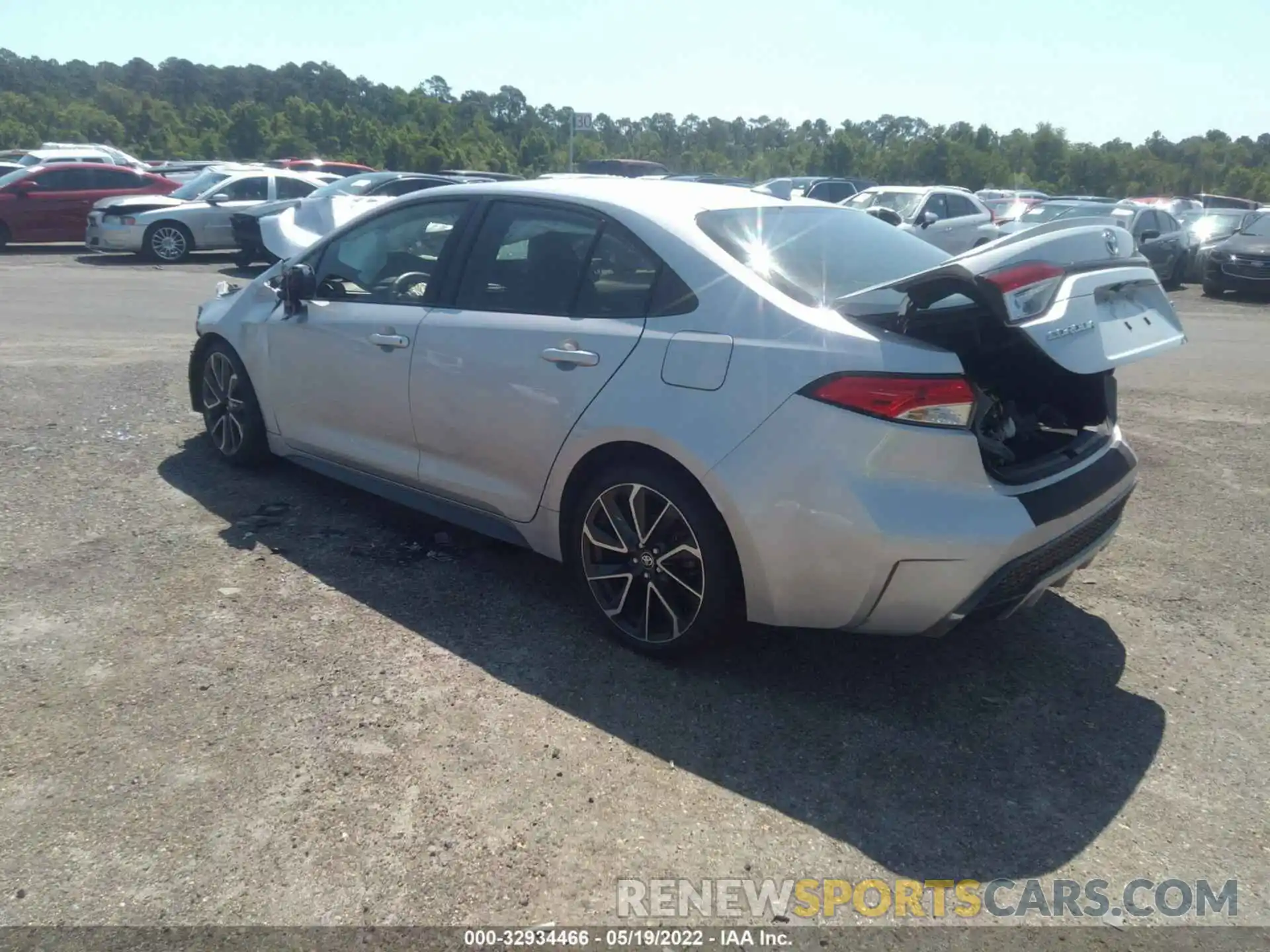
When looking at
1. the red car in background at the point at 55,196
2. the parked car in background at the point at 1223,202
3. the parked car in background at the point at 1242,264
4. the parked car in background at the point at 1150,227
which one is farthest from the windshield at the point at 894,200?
the parked car in background at the point at 1223,202

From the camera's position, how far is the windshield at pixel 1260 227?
18.8 metres

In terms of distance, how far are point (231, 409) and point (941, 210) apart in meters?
15.6

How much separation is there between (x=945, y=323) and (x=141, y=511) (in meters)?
4.05

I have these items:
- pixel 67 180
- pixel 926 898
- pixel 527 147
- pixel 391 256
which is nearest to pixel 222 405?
pixel 391 256

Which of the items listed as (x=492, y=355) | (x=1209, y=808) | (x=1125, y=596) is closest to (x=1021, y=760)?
(x=1209, y=808)

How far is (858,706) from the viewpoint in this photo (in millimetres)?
3643

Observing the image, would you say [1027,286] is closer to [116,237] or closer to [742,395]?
[742,395]

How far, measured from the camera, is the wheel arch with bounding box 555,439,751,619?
355 centimetres

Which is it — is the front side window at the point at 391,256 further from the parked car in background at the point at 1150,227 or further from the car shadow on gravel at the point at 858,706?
the parked car in background at the point at 1150,227

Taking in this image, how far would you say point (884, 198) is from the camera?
18656 millimetres

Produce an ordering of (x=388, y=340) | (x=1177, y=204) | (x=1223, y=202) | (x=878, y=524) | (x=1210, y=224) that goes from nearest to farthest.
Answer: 1. (x=878, y=524)
2. (x=388, y=340)
3. (x=1210, y=224)
4. (x=1177, y=204)
5. (x=1223, y=202)

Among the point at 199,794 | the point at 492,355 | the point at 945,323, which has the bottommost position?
the point at 199,794

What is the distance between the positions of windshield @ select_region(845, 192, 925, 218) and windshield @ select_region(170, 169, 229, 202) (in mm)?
11698

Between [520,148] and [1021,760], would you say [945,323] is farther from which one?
[520,148]
